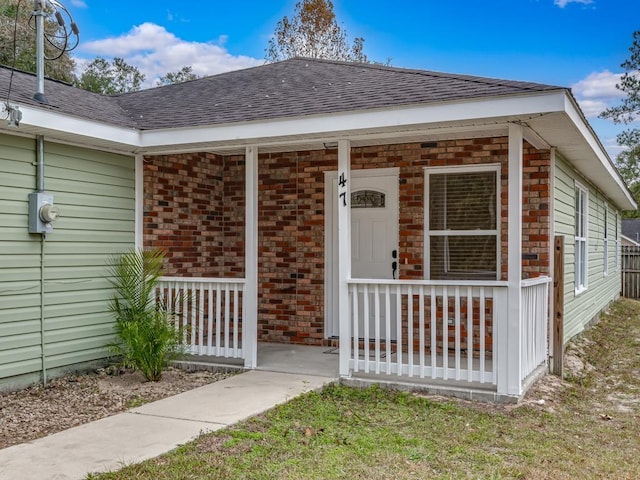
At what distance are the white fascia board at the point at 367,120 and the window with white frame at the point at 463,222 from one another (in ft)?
6.31

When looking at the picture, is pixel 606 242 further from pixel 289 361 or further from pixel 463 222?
pixel 289 361

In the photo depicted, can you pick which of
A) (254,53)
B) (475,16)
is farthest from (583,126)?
(254,53)

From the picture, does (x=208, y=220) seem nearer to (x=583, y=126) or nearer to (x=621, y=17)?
(x=583, y=126)

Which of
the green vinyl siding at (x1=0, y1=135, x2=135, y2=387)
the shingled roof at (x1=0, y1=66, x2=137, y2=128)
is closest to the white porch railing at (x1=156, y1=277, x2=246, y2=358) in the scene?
the green vinyl siding at (x1=0, y1=135, x2=135, y2=387)

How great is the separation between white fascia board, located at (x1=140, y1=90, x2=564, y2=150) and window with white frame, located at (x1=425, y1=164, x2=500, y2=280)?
192 cm

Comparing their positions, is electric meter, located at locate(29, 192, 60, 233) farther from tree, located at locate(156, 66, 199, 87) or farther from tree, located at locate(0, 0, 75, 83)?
tree, located at locate(156, 66, 199, 87)

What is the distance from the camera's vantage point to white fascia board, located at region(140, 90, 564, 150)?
491 centimetres

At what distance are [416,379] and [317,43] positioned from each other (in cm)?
2227

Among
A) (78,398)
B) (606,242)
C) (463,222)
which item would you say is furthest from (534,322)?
(606,242)

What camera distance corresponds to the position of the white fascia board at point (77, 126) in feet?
17.6

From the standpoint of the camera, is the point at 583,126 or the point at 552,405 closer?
the point at 552,405

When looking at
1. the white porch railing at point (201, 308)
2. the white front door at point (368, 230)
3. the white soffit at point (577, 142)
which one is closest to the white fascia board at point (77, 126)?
the white porch railing at point (201, 308)

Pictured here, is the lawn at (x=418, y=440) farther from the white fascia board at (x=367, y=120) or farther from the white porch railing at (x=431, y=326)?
the white fascia board at (x=367, y=120)

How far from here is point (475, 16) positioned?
64.9ft
